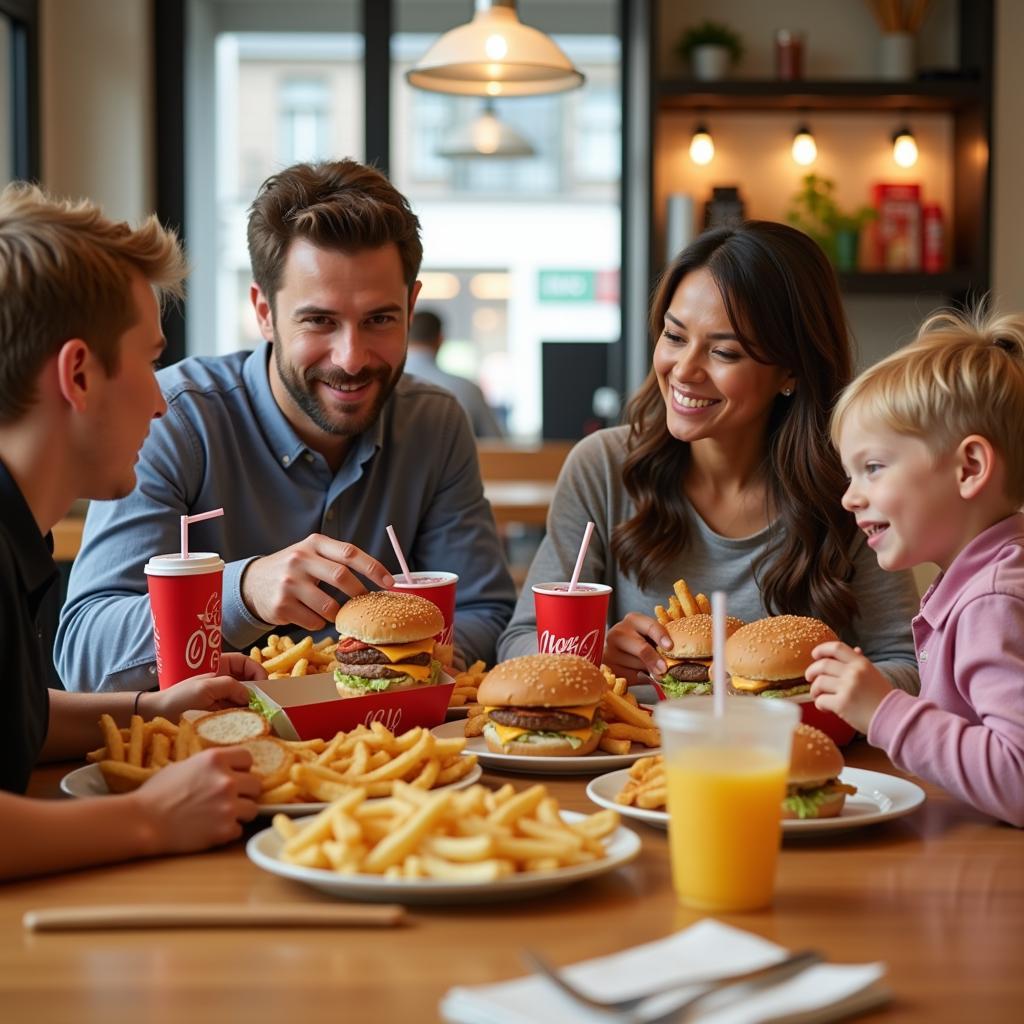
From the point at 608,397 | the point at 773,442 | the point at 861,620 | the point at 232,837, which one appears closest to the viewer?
the point at 232,837

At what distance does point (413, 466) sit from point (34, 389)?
3.87 ft

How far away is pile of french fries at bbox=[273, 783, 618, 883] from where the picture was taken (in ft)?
3.82

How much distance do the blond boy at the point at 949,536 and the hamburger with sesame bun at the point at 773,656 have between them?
107 millimetres

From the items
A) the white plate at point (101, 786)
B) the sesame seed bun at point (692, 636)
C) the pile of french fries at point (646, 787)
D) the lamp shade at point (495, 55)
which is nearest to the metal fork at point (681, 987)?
the pile of french fries at point (646, 787)

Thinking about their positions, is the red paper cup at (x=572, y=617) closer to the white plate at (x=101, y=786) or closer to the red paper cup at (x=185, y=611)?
the white plate at (x=101, y=786)

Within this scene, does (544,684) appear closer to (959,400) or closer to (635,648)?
(635,648)

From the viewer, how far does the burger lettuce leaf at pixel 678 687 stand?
6.00ft

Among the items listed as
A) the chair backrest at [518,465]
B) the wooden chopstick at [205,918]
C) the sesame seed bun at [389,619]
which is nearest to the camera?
the wooden chopstick at [205,918]

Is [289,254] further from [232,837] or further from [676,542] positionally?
[232,837]

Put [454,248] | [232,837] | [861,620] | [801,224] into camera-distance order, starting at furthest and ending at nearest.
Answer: [454,248] → [801,224] → [861,620] → [232,837]

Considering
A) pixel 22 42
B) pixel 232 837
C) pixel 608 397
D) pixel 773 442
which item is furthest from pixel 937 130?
pixel 232 837

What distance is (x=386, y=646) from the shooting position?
5.73 ft

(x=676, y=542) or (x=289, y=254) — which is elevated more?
(x=289, y=254)

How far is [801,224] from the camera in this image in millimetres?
6211
